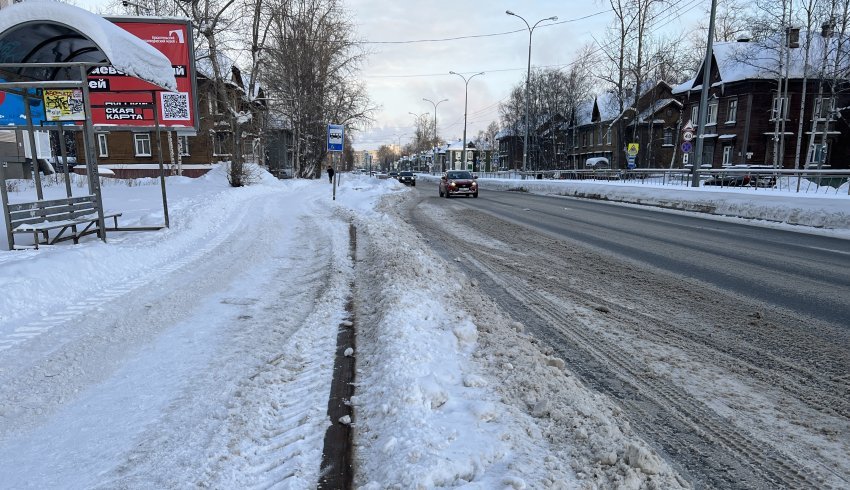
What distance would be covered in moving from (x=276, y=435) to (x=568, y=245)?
26.6 ft

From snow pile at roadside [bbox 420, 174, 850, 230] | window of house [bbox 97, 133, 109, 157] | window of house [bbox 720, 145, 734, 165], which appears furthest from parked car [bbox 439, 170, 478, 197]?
window of house [bbox 720, 145, 734, 165]

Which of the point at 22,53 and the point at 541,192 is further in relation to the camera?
the point at 541,192

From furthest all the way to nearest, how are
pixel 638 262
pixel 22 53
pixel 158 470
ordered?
pixel 22 53 → pixel 638 262 → pixel 158 470

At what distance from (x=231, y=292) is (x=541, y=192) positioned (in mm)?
29045

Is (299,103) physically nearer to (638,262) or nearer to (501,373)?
(638,262)

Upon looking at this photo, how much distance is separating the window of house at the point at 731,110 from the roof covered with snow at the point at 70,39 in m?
48.2

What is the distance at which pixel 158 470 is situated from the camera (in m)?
2.54

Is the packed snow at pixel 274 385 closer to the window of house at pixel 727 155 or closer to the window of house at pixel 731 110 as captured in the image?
the window of house at pixel 727 155

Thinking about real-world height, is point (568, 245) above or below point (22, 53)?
below

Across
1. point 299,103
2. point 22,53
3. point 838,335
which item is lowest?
point 838,335

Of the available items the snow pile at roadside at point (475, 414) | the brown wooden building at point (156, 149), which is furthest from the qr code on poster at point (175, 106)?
the brown wooden building at point (156, 149)

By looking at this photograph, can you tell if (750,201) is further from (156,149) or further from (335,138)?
(156,149)

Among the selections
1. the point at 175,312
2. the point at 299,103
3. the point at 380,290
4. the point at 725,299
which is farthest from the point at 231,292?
the point at 299,103

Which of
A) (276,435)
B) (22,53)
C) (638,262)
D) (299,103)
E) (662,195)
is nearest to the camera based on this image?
(276,435)
